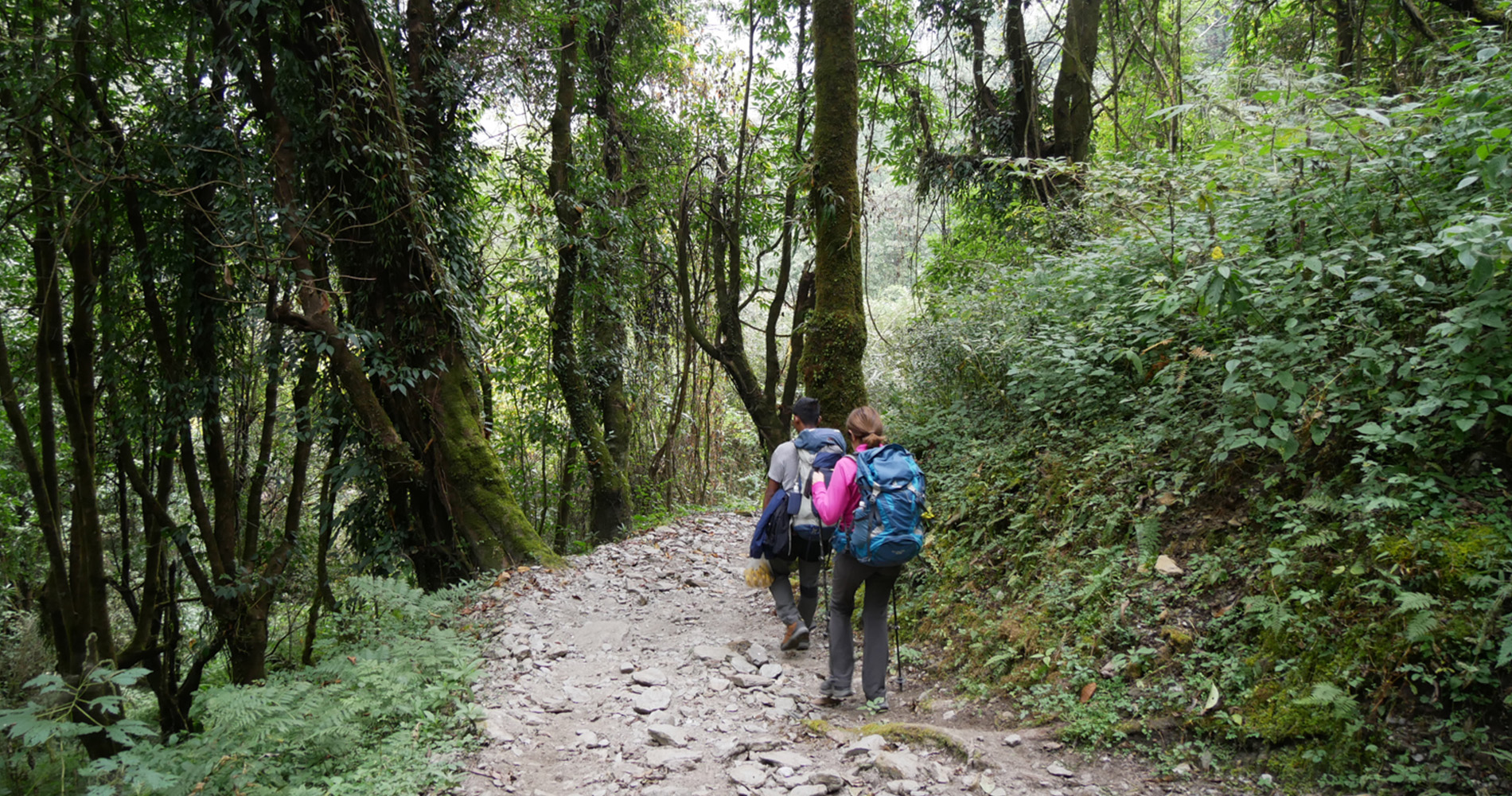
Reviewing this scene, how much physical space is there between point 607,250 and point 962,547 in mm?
7037

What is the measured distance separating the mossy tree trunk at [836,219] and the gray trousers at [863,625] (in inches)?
96.6

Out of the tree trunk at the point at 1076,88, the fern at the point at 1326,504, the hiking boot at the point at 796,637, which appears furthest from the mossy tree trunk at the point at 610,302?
the fern at the point at 1326,504

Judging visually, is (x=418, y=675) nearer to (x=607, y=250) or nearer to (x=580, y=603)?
(x=580, y=603)

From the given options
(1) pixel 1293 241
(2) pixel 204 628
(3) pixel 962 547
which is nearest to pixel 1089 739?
(3) pixel 962 547

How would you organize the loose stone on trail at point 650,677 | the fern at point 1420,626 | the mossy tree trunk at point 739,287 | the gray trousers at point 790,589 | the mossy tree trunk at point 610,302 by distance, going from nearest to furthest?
the fern at point 1420,626 → the loose stone on trail at point 650,677 → the gray trousers at point 790,589 → the mossy tree trunk at point 739,287 → the mossy tree trunk at point 610,302

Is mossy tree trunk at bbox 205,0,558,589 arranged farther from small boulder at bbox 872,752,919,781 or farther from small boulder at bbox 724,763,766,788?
small boulder at bbox 872,752,919,781

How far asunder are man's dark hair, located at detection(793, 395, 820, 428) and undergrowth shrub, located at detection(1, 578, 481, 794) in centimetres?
286

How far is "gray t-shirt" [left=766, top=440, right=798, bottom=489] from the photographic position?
570cm

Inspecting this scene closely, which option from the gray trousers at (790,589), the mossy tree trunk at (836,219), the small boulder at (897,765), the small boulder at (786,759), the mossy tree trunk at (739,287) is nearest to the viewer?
the small boulder at (897,765)

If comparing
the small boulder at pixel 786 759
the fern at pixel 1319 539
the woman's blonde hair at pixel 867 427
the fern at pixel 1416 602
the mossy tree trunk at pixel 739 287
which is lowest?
the small boulder at pixel 786 759

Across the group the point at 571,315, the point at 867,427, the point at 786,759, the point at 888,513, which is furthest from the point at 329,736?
the point at 571,315

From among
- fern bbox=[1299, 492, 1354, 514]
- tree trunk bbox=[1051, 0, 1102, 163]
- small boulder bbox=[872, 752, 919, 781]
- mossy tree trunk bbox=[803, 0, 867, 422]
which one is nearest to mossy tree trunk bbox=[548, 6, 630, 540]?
mossy tree trunk bbox=[803, 0, 867, 422]

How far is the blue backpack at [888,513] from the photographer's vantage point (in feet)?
14.3

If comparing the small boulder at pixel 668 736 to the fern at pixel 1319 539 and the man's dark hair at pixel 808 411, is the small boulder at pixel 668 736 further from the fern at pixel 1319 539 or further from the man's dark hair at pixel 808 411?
the fern at pixel 1319 539
